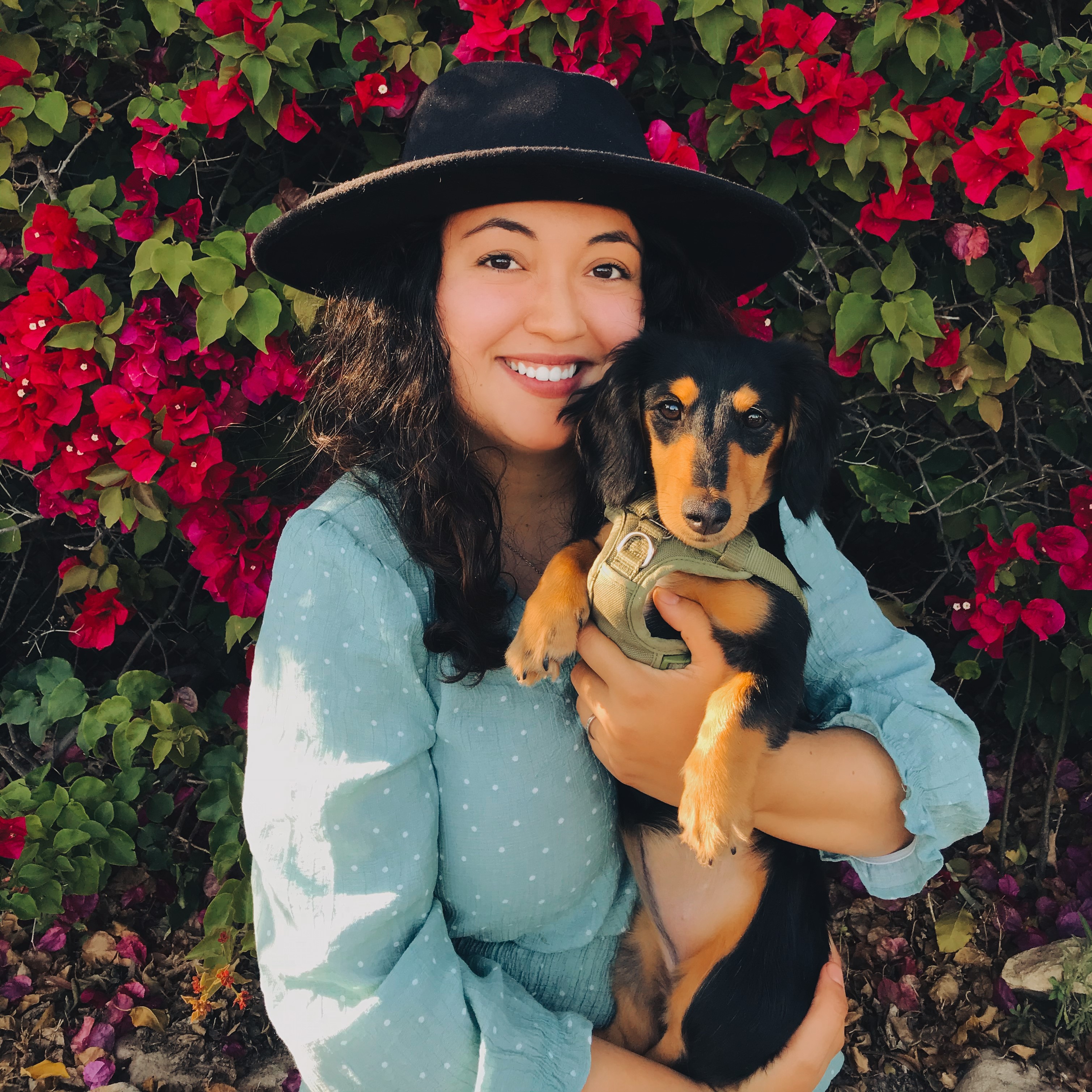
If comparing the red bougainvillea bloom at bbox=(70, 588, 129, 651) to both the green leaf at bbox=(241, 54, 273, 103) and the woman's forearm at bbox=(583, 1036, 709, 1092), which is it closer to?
the green leaf at bbox=(241, 54, 273, 103)

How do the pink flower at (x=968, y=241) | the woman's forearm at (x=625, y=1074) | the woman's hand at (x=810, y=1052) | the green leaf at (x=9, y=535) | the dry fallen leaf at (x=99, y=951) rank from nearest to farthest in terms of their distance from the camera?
the woman's forearm at (x=625, y=1074), the woman's hand at (x=810, y=1052), the pink flower at (x=968, y=241), the green leaf at (x=9, y=535), the dry fallen leaf at (x=99, y=951)

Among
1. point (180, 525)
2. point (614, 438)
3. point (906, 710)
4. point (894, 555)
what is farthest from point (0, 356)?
point (894, 555)

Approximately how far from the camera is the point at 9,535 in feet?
7.57

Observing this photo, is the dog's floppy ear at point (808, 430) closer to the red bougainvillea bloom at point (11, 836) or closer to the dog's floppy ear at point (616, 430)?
the dog's floppy ear at point (616, 430)

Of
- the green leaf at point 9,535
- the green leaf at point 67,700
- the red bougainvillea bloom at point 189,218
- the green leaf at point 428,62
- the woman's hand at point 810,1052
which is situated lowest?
the green leaf at point 67,700

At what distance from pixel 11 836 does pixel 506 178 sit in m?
1.75

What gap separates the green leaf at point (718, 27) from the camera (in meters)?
1.89

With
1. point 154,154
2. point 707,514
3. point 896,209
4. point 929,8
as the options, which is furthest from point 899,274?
point 154,154

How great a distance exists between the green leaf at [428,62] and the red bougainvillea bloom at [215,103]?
343 mm

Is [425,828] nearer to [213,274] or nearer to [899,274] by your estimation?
[213,274]

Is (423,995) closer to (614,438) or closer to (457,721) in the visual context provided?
(457,721)

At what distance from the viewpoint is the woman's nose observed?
1.45 meters

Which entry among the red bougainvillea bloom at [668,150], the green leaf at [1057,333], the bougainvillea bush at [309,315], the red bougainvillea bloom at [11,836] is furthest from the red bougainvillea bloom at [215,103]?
the green leaf at [1057,333]

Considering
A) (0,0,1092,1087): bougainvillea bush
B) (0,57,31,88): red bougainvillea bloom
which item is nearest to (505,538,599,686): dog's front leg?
(0,0,1092,1087): bougainvillea bush
